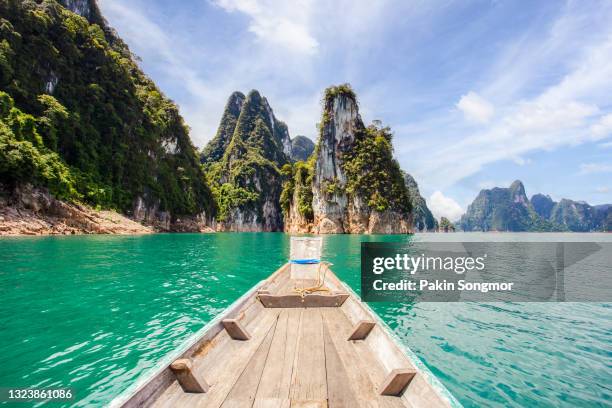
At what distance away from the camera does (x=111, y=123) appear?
57094mm

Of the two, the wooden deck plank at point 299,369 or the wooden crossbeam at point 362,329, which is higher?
the wooden crossbeam at point 362,329

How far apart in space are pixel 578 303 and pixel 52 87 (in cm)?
6843

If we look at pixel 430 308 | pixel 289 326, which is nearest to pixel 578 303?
pixel 430 308

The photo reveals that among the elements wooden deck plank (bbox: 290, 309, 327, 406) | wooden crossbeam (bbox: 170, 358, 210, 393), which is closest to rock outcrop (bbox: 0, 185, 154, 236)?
wooden deck plank (bbox: 290, 309, 327, 406)

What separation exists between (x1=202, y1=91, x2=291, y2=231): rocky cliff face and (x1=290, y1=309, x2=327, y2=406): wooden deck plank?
98.5 m

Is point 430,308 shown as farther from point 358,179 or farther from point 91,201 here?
point 358,179

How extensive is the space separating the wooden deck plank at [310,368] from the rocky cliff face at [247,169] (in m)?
98.5

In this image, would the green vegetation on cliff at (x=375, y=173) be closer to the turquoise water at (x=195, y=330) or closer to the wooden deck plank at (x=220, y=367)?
the turquoise water at (x=195, y=330)

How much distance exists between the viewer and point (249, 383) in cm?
292

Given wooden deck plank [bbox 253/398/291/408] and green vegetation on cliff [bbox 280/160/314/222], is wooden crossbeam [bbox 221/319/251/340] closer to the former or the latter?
wooden deck plank [bbox 253/398/291/408]

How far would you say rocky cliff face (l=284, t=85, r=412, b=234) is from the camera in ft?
241

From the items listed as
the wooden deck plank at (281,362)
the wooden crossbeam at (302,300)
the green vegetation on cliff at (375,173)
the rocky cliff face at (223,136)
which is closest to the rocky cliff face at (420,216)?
the green vegetation on cliff at (375,173)

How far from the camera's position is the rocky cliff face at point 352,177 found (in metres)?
73.5

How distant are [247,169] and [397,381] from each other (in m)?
120
